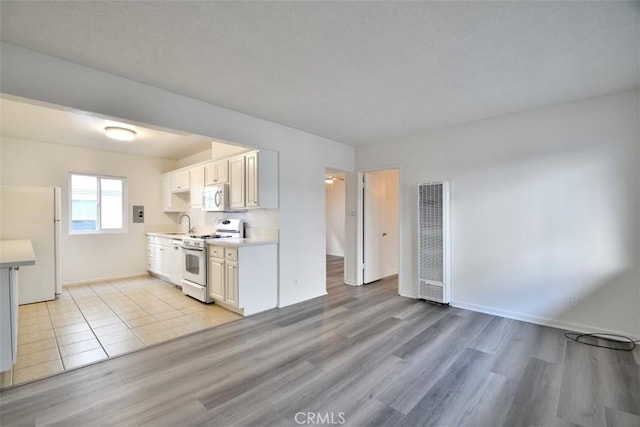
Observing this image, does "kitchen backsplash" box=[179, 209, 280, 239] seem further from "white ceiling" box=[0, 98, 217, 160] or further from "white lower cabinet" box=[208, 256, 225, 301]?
"white ceiling" box=[0, 98, 217, 160]

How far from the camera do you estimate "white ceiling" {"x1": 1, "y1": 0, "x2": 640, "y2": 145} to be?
5.83 ft

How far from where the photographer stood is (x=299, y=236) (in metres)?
4.34

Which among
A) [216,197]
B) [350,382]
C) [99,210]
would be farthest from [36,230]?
[350,382]

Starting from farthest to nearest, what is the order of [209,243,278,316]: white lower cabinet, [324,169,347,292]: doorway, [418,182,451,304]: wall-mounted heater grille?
1. [324,169,347,292]: doorway
2. [418,182,451,304]: wall-mounted heater grille
3. [209,243,278,316]: white lower cabinet

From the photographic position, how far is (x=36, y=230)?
428 cm

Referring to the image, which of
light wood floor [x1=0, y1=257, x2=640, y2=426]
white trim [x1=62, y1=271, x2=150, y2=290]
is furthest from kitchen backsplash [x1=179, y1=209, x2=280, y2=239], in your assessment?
white trim [x1=62, y1=271, x2=150, y2=290]

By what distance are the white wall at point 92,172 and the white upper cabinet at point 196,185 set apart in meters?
1.54

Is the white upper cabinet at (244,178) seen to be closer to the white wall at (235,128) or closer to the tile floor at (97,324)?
the white wall at (235,128)

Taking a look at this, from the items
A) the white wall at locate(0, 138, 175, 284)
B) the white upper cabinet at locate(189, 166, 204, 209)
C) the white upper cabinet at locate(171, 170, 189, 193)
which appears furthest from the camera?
the white upper cabinet at locate(171, 170, 189, 193)

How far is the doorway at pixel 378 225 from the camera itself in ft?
17.3

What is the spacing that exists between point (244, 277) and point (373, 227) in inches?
109

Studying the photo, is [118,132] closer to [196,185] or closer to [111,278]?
[196,185]

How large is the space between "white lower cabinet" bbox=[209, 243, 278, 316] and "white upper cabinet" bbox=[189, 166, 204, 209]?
1596 mm

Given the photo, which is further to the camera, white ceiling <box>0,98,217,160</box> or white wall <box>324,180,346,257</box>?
white wall <box>324,180,346,257</box>
